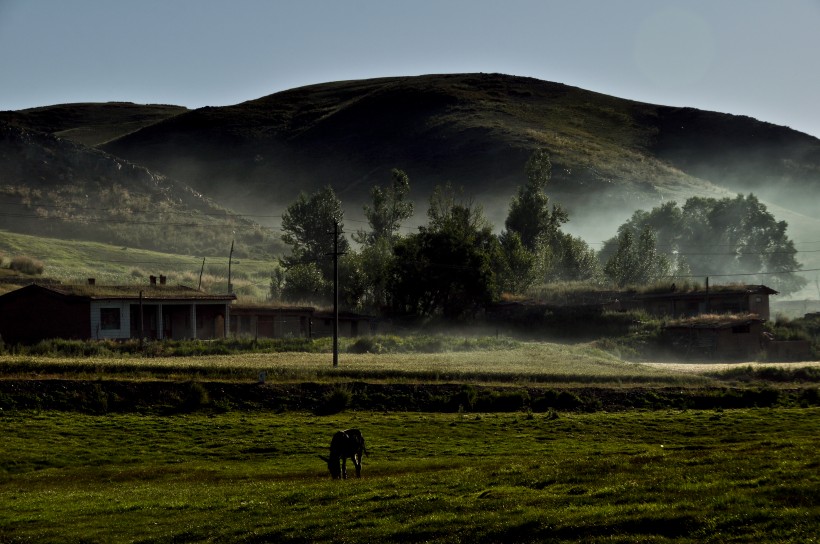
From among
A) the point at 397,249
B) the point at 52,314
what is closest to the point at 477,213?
the point at 397,249

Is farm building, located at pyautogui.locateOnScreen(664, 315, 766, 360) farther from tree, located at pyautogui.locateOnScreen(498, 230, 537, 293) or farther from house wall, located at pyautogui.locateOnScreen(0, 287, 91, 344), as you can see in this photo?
house wall, located at pyautogui.locateOnScreen(0, 287, 91, 344)

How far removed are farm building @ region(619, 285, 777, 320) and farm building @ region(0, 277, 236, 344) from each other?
56.1 metres

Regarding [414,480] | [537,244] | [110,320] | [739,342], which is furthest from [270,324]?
[414,480]

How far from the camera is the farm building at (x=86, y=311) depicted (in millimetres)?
95875

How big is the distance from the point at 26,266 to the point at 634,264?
9206 cm

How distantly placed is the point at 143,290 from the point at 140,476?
6464cm

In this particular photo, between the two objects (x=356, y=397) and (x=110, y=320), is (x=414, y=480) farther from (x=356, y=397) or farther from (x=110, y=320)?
(x=110, y=320)

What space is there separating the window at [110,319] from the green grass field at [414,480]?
142ft

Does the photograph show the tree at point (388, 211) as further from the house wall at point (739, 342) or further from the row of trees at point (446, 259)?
the house wall at point (739, 342)

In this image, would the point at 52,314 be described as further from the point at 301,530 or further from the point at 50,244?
the point at 50,244

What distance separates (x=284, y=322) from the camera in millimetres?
120188

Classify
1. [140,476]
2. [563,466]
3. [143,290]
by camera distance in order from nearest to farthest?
[563,466] < [140,476] < [143,290]

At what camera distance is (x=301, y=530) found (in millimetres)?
25531

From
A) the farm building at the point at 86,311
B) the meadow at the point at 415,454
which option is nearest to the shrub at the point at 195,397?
the meadow at the point at 415,454
